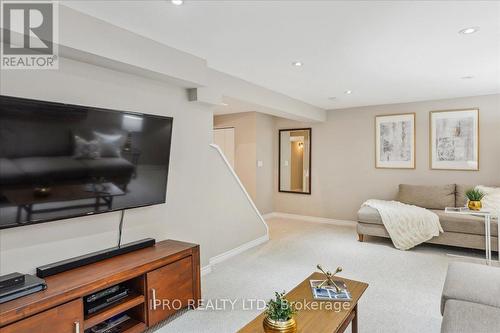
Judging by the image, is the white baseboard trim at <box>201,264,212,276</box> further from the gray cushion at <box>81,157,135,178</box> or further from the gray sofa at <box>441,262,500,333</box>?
the gray sofa at <box>441,262,500,333</box>

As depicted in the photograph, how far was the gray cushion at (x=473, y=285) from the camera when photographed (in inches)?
78.1

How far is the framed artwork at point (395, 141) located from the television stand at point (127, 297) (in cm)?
437

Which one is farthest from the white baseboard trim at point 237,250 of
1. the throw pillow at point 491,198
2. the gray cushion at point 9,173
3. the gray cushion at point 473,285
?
the throw pillow at point 491,198

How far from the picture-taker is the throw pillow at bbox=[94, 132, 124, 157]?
2.37 meters

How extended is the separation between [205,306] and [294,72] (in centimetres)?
272

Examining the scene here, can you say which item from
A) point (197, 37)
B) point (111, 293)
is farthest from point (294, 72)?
point (111, 293)

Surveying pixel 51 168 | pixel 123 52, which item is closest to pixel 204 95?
pixel 123 52

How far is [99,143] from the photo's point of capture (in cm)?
235

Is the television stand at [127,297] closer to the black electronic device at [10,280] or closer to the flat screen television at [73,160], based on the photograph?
the black electronic device at [10,280]

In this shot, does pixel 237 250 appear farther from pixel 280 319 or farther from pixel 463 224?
pixel 463 224

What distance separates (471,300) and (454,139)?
4.06 m

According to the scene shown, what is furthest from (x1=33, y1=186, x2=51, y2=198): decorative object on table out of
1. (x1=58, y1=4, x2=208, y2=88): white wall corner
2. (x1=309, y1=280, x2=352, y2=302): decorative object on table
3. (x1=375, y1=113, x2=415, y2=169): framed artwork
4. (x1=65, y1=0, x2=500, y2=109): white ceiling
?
(x1=375, y1=113, x2=415, y2=169): framed artwork

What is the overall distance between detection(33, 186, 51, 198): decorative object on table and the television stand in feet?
1.80

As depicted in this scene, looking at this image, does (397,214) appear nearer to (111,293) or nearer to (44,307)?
(111,293)
